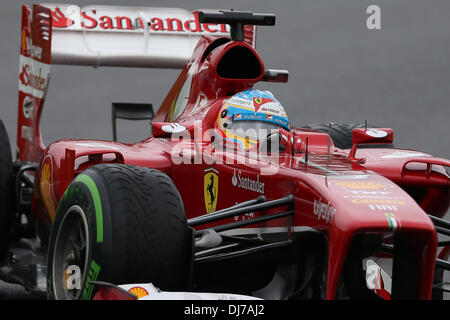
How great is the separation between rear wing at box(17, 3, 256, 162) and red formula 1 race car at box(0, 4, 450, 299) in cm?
5

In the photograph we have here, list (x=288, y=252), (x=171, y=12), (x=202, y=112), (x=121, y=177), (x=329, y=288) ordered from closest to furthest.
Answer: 1. (x=329, y=288)
2. (x=121, y=177)
3. (x=288, y=252)
4. (x=202, y=112)
5. (x=171, y=12)

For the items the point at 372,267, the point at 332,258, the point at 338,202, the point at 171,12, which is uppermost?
the point at 171,12

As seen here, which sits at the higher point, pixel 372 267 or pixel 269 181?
pixel 269 181

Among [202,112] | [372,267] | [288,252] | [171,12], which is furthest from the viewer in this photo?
[171,12]

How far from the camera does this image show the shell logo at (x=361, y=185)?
167 inches

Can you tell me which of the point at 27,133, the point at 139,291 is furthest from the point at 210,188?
the point at 27,133

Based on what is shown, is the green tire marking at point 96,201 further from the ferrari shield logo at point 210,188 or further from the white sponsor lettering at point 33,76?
the white sponsor lettering at point 33,76

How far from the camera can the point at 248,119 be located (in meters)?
5.72

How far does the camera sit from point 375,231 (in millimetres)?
3893

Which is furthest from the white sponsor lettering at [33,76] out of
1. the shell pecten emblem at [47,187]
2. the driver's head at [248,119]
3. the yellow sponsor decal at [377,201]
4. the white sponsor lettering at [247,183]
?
the yellow sponsor decal at [377,201]

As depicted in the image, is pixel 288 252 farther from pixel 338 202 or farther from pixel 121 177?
pixel 121 177

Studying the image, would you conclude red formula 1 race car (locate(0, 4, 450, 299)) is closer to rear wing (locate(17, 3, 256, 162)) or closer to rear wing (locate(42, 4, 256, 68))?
rear wing (locate(17, 3, 256, 162))

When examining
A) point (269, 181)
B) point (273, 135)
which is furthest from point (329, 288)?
point (273, 135)
